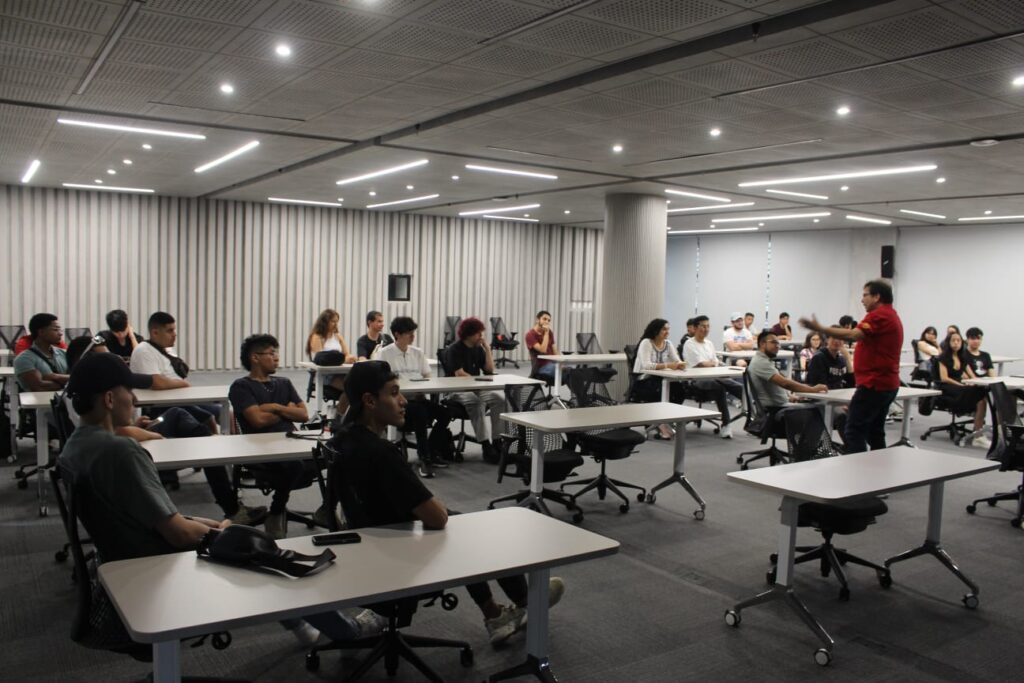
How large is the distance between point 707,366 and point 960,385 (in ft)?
9.62

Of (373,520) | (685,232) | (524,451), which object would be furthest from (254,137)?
(685,232)

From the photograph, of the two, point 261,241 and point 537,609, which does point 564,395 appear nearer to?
point 261,241

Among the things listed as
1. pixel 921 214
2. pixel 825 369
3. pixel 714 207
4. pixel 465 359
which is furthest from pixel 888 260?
pixel 465 359

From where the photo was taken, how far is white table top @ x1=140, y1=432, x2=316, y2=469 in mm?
4062

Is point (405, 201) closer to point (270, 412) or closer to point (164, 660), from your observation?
point (270, 412)

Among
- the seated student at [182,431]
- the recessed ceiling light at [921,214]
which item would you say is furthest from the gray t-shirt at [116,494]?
the recessed ceiling light at [921,214]

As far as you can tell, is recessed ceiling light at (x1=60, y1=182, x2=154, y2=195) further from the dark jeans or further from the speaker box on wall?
the speaker box on wall

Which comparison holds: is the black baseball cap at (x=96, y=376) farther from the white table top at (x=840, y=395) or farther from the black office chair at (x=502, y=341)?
the black office chair at (x=502, y=341)

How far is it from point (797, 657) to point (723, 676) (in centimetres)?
46

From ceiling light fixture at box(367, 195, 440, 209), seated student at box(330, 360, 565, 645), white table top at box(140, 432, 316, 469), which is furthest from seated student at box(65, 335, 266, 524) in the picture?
ceiling light fixture at box(367, 195, 440, 209)

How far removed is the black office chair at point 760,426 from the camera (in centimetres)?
700

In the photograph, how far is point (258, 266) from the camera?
1577cm

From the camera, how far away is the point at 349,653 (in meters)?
3.48

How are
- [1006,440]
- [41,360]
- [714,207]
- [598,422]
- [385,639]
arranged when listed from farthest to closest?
1. [714,207]
2. [41,360]
3. [1006,440]
4. [598,422]
5. [385,639]
